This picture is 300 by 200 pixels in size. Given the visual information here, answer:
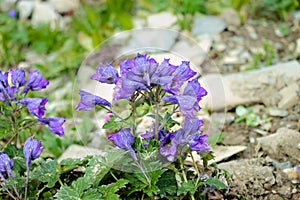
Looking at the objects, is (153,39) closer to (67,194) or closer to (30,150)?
(30,150)

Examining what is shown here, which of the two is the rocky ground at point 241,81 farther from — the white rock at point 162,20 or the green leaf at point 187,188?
the green leaf at point 187,188

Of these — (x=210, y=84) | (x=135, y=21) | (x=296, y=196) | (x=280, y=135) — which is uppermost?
(x=135, y=21)

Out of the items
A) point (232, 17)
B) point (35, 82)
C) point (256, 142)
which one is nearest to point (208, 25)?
point (232, 17)

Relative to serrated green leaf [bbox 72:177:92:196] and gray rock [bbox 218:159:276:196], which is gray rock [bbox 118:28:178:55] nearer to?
gray rock [bbox 218:159:276:196]

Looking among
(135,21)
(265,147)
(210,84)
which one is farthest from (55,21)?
(265,147)

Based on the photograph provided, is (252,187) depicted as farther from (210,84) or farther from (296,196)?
(210,84)

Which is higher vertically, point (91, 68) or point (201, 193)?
point (91, 68)
